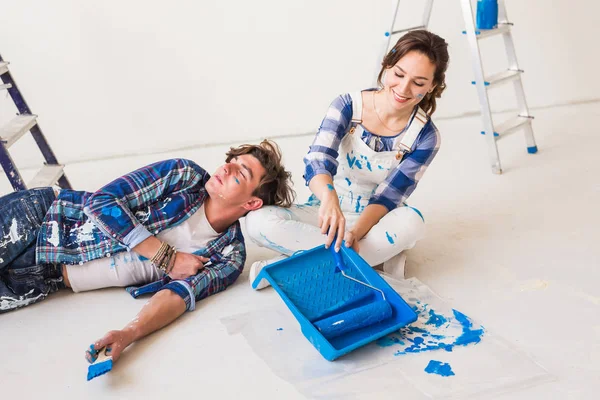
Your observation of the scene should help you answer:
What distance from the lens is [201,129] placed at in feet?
11.6

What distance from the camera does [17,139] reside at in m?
2.33

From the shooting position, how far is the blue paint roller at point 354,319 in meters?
1.65

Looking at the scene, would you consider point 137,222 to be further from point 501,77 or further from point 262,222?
point 501,77

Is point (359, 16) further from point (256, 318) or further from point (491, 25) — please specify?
point (256, 318)

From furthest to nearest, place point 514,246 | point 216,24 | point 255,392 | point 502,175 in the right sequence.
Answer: point 216,24, point 502,175, point 514,246, point 255,392

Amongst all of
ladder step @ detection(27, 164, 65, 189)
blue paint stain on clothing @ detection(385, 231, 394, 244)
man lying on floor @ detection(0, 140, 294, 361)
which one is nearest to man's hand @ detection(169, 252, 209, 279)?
man lying on floor @ detection(0, 140, 294, 361)

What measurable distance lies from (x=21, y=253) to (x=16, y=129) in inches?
26.4

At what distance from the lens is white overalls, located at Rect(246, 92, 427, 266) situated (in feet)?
6.64

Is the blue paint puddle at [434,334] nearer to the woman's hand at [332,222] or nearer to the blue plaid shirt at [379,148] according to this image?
the woman's hand at [332,222]

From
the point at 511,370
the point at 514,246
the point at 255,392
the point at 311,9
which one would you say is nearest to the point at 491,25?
the point at 311,9

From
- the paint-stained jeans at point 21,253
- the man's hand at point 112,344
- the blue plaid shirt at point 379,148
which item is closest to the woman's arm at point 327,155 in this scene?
the blue plaid shirt at point 379,148

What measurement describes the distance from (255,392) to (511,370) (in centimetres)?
66

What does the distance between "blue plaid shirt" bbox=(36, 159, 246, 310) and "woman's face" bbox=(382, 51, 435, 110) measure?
0.70 meters

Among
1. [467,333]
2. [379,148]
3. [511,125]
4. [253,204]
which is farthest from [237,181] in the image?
[511,125]
